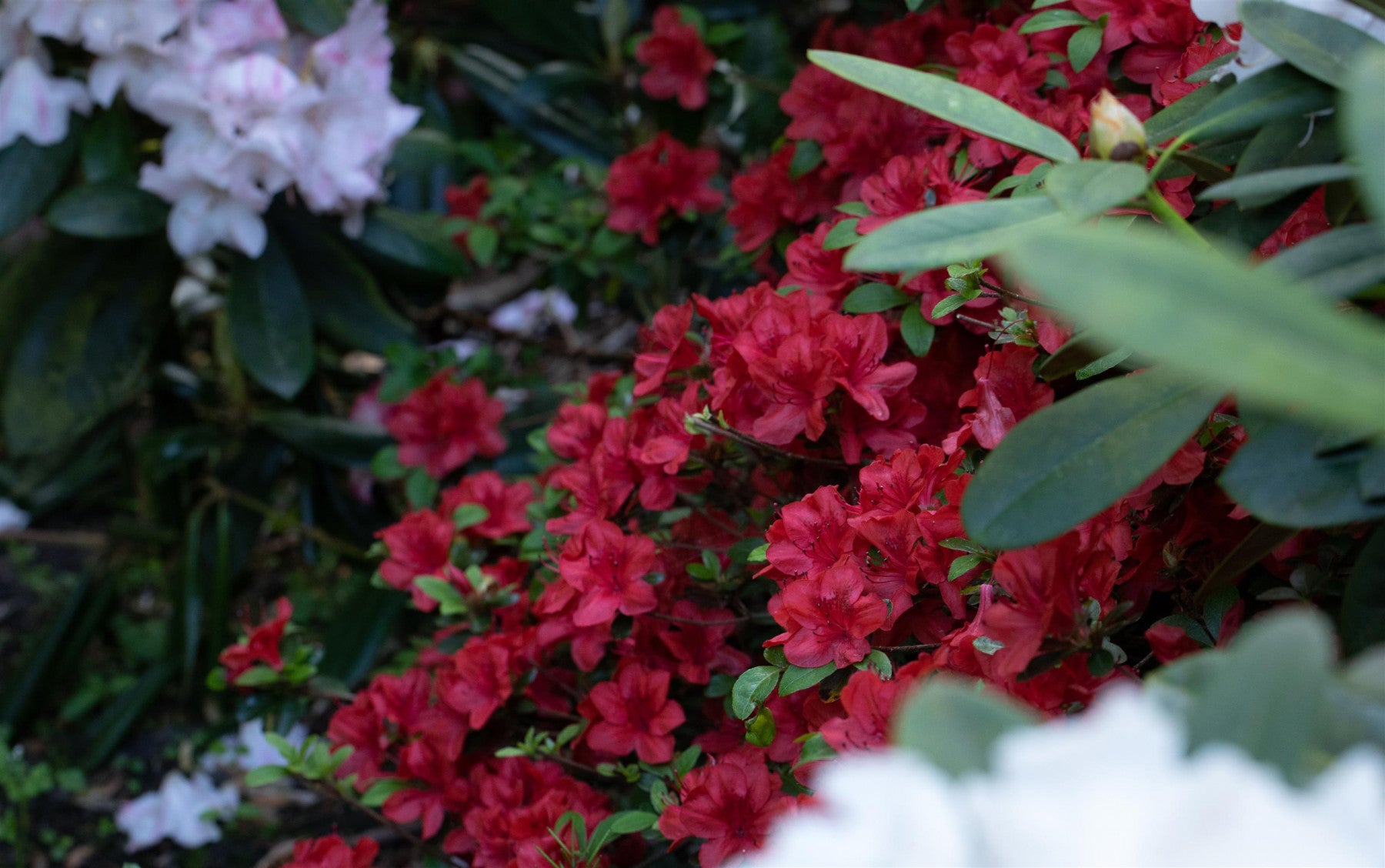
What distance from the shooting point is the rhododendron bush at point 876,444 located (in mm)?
345

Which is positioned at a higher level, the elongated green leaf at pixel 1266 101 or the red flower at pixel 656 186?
the elongated green leaf at pixel 1266 101

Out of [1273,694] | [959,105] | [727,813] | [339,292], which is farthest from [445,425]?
[1273,694]

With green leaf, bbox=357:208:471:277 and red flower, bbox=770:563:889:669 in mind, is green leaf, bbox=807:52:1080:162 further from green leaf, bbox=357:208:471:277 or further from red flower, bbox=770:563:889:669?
green leaf, bbox=357:208:471:277

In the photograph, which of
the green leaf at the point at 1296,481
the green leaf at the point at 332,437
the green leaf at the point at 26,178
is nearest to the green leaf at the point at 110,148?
the green leaf at the point at 26,178

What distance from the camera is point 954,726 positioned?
0.39m

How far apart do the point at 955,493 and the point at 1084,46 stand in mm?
494

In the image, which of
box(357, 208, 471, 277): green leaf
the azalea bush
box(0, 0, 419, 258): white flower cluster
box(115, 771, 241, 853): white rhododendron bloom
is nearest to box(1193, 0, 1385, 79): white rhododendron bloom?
the azalea bush

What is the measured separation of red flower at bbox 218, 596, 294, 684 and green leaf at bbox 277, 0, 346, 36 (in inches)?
34.6

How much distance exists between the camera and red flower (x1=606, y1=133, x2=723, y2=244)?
1.46 m

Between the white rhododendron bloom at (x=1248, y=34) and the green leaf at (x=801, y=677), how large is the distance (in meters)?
0.46

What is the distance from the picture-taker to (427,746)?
1.04m

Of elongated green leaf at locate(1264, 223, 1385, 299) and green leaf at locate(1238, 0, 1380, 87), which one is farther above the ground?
green leaf at locate(1238, 0, 1380, 87)

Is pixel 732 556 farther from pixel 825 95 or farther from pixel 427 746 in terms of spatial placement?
pixel 825 95

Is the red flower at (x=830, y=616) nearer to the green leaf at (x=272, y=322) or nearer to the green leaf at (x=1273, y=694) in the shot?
the green leaf at (x=1273, y=694)
